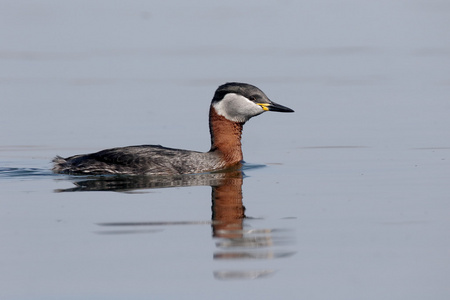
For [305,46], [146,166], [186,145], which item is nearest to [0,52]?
[305,46]

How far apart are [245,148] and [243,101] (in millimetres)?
1767

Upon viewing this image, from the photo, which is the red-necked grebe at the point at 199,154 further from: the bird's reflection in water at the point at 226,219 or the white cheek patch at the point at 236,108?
the bird's reflection in water at the point at 226,219

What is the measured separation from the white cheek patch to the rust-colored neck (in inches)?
3.1

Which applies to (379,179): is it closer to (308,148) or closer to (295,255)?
(308,148)

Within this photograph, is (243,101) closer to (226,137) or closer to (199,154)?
(226,137)

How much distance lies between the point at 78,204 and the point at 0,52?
14706mm

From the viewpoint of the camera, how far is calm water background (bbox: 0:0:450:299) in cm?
822

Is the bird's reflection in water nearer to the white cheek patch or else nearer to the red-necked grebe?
the red-necked grebe

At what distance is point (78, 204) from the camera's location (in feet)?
36.3

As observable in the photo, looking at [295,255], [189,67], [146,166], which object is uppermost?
[189,67]

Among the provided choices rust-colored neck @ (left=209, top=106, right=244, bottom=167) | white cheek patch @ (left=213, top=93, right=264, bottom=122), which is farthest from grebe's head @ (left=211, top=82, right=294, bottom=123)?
rust-colored neck @ (left=209, top=106, right=244, bottom=167)

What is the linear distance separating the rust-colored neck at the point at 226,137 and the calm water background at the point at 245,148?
0.51 metres

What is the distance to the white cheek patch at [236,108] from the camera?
14070 millimetres

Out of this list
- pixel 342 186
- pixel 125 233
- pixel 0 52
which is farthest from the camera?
pixel 0 52
